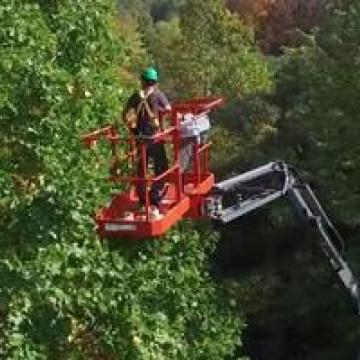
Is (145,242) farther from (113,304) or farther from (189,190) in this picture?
(189,190)

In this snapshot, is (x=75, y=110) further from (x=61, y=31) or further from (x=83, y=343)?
(x=83, y=343)

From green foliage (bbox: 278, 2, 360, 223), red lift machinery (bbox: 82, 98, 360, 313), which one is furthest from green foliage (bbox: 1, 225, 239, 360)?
green foliage (bbox: 278, 2, 360, 223)

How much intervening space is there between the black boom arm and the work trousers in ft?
3.19

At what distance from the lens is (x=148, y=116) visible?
1328cm

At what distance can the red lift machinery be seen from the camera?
1326 cm

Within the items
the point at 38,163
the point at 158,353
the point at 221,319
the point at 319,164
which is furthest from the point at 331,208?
the point at 38,163

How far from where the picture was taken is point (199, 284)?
62.6 ft

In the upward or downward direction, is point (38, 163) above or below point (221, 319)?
above

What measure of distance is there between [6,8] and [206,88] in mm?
29530

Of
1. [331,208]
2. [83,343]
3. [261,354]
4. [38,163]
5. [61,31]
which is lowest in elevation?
[261,354]

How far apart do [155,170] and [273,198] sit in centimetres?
204

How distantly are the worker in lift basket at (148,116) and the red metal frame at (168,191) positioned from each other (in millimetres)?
113

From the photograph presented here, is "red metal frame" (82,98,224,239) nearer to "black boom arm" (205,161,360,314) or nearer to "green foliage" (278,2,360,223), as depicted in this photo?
"black boom arm" (205,161,360,314)

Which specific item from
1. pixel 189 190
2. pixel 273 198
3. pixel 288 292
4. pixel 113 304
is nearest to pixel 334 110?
pixel 288 292
